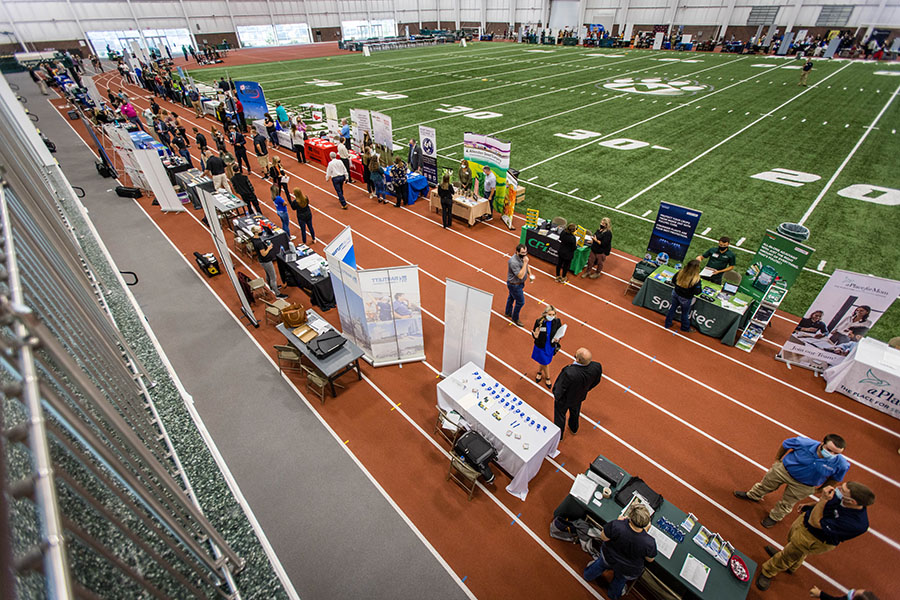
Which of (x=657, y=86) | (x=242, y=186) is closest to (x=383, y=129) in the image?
(x=242, y=186)

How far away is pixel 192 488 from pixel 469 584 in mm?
3746

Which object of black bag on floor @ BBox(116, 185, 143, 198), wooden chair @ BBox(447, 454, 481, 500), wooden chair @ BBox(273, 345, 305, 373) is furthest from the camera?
black bag on floor @ BBox(116, 185, 143, 198)

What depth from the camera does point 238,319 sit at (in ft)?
31.6

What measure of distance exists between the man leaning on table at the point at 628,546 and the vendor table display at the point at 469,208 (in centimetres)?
1014

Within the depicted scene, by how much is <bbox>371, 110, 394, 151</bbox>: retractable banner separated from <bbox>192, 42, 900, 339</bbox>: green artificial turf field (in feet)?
8.63

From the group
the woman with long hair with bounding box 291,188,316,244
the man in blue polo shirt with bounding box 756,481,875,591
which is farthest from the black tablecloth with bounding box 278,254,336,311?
the man in blue polo shirt with bounding box 756,481,875,591

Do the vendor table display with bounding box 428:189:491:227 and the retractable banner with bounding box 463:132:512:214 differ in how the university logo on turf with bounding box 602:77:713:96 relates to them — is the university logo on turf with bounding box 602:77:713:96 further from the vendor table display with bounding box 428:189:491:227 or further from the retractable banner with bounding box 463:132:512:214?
the vendor table display with bounding box 428:189:491:227

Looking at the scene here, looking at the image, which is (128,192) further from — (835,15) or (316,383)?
(835,15)

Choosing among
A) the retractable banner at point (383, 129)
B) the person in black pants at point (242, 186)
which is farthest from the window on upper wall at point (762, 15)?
the person in black pants at point (242, 186)

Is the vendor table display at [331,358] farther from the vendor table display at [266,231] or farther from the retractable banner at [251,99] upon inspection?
the retractable banner at [251,99]

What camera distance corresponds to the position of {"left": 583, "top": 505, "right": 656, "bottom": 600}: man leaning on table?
170 inches

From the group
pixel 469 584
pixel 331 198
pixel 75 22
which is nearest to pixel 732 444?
pixel 469 584

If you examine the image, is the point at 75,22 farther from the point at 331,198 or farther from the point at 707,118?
the point at 707,118

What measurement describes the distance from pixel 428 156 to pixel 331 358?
10.4 meters
